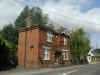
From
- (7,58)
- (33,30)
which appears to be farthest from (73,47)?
(7,58)

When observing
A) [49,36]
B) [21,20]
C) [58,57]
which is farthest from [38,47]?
[21,20]

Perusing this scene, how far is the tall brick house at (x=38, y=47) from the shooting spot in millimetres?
22312

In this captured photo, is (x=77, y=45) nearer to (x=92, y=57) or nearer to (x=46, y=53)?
(x=46, y=53)

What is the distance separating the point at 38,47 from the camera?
871 inches

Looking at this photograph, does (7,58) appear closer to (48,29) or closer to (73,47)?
(48,29)

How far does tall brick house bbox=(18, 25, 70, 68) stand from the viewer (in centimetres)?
2231

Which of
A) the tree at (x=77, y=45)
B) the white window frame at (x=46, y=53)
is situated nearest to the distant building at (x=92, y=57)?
the tree at (x=77, y=45)

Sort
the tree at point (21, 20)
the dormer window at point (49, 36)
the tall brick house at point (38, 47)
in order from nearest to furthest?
the tall brick house at point (38, 47)
the dormer window at point (49, 36)
the tree at point (21, 20)

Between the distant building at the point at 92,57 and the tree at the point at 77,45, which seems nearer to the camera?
the tree at the point at 77,45

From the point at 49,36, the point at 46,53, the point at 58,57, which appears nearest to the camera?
the point at 46,53

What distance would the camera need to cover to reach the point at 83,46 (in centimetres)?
3334

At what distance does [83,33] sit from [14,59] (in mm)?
17360

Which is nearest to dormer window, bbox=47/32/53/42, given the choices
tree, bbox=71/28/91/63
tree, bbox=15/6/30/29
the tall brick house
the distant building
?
the tall brick house

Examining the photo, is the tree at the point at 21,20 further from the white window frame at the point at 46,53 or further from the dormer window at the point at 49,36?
the white window frame at the point at 46,53
